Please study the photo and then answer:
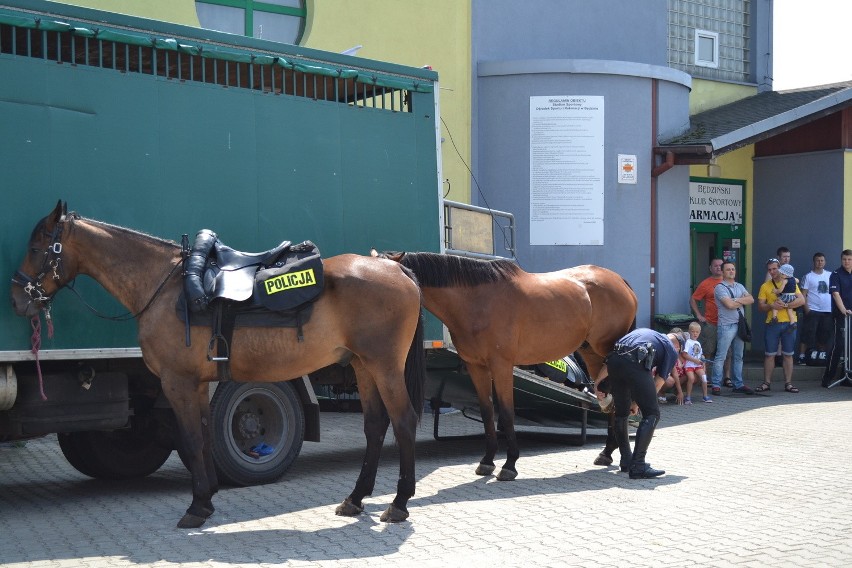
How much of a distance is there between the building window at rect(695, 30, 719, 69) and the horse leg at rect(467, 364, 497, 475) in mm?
12418

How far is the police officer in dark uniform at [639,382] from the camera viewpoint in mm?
9438

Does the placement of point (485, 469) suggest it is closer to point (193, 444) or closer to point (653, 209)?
point (193, 444)

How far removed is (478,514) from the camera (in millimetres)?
7984

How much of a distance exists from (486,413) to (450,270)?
1438 millimetres

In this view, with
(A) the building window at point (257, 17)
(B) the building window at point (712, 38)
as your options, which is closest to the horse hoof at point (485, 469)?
(A) the building window at point (257, 17)

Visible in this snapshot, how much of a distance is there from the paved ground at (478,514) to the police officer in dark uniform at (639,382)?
21cm

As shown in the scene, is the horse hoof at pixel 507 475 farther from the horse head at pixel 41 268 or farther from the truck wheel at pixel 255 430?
the horse head at pixel 41 268

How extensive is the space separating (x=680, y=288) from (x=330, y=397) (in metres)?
8.33

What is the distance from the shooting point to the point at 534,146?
16.7 meters

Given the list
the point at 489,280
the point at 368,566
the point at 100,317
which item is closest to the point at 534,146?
the point at 489,280

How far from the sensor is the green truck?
7.86 meters

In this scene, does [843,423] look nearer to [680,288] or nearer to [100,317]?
[680,288]

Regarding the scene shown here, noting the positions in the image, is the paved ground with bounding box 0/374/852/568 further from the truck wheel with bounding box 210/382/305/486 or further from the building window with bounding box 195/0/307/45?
the building window with bounding box 195/0/307/45

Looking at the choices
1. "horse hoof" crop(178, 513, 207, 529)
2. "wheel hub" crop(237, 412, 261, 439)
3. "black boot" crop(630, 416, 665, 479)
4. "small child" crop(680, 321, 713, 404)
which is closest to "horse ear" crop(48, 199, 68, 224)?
"horse hoof" crop(178, 513, 207, 529)
